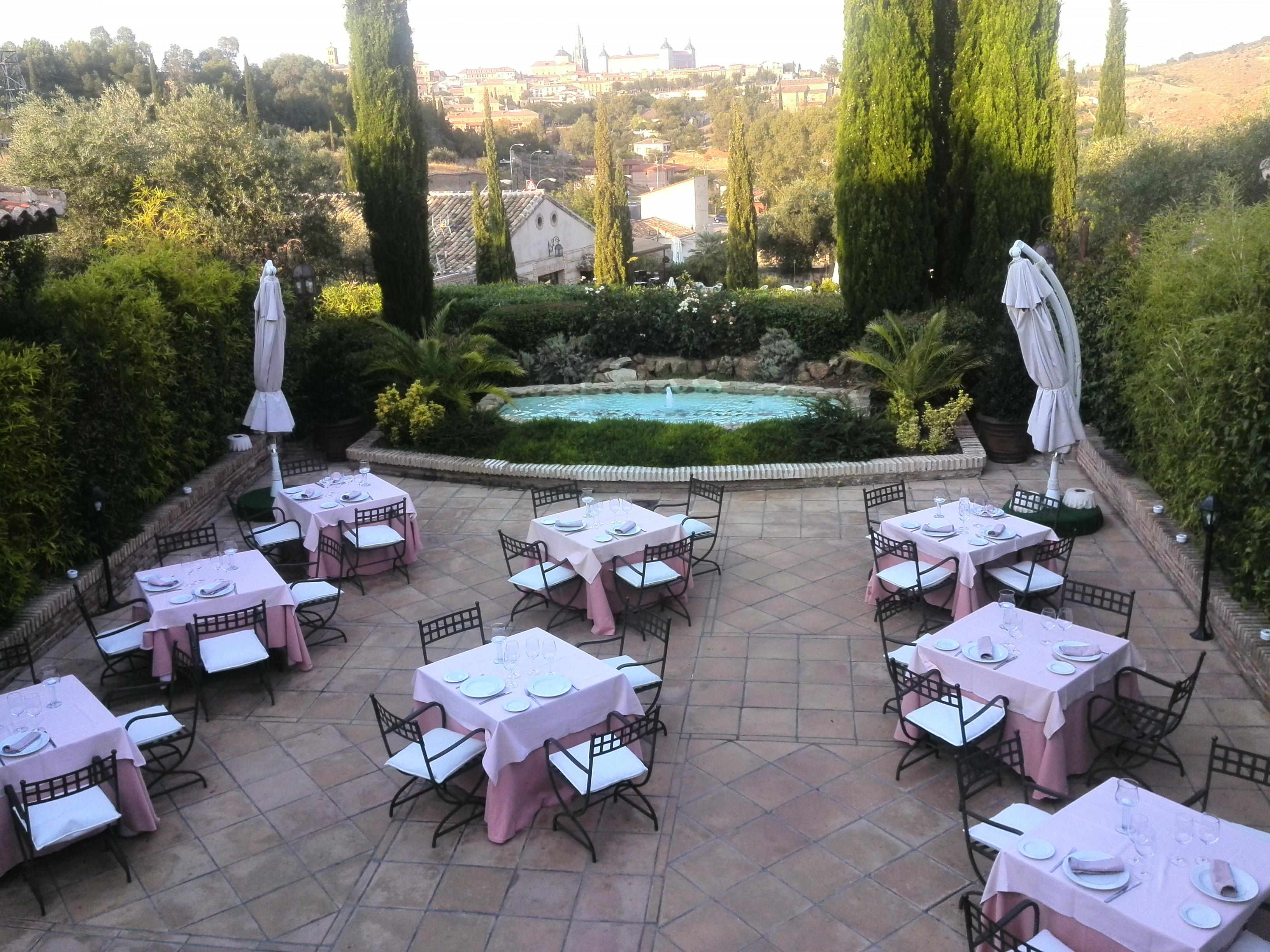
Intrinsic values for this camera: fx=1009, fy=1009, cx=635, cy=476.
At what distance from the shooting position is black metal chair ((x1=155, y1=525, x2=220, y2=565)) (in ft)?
28.9

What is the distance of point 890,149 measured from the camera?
15.4m

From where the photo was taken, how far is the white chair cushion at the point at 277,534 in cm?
970

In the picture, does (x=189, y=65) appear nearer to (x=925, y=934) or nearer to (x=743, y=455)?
(x=743, y=455)

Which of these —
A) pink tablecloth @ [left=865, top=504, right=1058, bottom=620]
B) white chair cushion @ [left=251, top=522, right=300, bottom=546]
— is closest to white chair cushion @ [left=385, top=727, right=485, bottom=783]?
pink tablecloth @ [left=865, top=504, right=1058, bottom=620]

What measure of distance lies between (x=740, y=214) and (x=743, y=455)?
1884 cm

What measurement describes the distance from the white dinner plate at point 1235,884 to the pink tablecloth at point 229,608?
6092 millimetres

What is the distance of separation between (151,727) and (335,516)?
3563 mm

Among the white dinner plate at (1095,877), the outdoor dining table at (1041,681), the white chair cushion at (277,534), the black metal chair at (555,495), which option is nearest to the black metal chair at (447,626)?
the black metal chair at (555,495)

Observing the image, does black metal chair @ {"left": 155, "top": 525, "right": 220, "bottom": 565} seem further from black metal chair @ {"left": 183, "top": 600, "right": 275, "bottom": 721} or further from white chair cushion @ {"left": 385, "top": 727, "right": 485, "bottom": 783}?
white chair cushion @ {"left": 385, "top": 727, "right": 485, "bottom": 783}

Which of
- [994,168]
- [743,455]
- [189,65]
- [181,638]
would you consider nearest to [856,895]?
[181,638]

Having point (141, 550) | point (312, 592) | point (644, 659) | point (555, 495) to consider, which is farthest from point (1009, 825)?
point (141, 550)

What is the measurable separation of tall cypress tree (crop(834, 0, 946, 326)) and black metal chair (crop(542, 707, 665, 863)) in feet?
37.3

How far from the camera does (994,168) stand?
14.8 metres

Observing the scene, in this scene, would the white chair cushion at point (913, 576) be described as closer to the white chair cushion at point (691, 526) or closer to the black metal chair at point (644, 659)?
the white chair cushion at point (691, 526)
